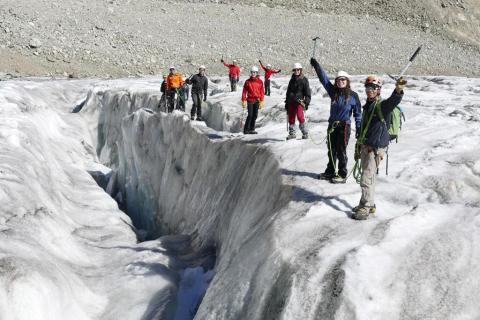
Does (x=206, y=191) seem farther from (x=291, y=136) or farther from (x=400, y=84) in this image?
(x=400, y=84)

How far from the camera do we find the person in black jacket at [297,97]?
974cm

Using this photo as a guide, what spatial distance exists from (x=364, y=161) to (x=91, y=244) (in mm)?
7355

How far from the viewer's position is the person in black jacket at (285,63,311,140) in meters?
9.74

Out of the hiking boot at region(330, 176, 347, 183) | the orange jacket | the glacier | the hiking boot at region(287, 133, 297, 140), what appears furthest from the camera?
the orange jacket

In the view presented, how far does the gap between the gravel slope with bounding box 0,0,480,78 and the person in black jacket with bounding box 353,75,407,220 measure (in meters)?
41.2

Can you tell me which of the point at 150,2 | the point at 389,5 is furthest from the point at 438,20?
the point at 150,2

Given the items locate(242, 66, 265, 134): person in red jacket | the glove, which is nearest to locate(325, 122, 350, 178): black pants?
the glove

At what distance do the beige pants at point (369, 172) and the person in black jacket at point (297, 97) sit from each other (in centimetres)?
355

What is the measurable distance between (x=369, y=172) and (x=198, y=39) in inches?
2017

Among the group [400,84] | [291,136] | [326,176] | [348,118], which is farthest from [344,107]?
[291,136]

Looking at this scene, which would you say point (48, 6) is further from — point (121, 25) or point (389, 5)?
point (389, 5)

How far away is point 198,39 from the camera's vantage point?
55.3m

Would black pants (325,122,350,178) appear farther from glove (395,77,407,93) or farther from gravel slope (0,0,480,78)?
gravel slope (0,0,480,78)

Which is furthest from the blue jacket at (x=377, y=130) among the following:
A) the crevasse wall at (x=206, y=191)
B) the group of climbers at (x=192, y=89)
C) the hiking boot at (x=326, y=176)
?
the group of climbers at (x=192, y=89)
